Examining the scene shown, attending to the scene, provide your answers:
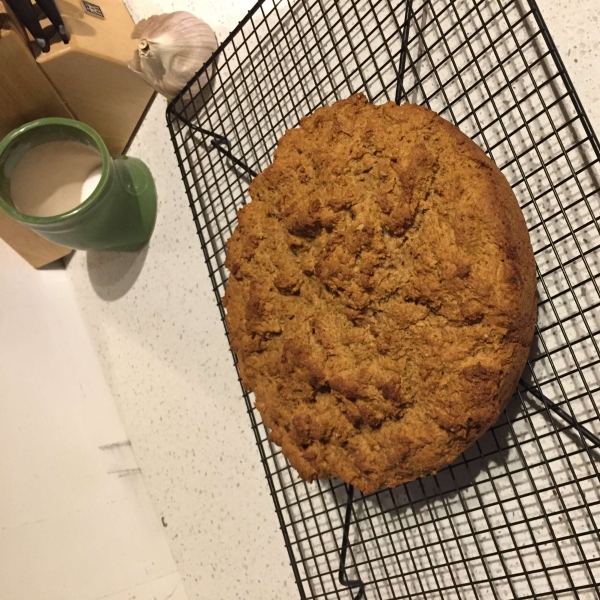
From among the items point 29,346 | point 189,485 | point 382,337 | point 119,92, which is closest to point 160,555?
point 189,485

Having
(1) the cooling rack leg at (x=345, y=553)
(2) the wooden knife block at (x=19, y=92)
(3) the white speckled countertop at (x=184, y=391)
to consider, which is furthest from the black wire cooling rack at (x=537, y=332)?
(2) the wooden knife block at (x=19, y=92)

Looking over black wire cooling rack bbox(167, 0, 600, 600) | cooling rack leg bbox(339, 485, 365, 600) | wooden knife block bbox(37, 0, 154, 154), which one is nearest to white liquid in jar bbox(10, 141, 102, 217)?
wooden knife block bbox(37, 0, 154, 154)

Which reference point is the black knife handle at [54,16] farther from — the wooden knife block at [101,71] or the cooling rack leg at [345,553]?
the cooling rack leg at [345,553]

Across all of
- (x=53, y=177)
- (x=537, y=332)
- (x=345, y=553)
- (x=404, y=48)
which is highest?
(x=53, y=177)

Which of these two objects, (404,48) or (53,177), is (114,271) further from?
(404,48)

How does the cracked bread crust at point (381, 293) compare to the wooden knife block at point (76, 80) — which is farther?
the wooden knife block at point (76, 80)

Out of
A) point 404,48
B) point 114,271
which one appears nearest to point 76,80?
point 114,271
